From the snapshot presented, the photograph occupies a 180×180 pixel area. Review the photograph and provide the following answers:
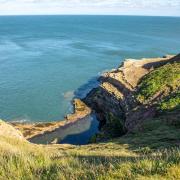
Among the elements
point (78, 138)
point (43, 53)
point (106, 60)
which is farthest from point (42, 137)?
point (43, 53)

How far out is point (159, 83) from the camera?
48.7 meters

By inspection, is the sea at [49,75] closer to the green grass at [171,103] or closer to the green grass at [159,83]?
the green grass at [159,83]

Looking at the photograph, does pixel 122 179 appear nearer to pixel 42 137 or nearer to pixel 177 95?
pixel 177 95

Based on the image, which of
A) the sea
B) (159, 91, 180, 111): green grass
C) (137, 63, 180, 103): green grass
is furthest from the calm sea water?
(159, 91, 180, 111): green grass

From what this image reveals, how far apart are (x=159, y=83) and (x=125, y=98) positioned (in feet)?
17.4

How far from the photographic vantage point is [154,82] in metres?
49.1

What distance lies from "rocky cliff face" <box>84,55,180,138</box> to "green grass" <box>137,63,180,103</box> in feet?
2.66

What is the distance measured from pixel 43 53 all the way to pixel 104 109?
6025 cm

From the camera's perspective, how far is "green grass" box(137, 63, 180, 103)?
46.7 metres

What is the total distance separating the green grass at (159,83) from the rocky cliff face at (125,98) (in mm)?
811

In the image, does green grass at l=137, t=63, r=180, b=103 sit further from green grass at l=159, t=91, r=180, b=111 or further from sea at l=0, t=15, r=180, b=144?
sea at l=0, t=15, r=180, b=144

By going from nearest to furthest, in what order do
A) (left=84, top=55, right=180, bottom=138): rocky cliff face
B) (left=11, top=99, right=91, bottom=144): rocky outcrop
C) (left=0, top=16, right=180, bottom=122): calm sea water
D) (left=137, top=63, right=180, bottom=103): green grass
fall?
(left=84, top=55, right=180, bottom=138): rocky cliff face, (left=137, top=63, right=180, bottom=103): green grass, (left=11, top=99, right=91, bottom=144): rocky outcrop, (left=0, top=16, right=180, bottom=122): calm sea water

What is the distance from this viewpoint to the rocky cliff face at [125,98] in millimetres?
43500

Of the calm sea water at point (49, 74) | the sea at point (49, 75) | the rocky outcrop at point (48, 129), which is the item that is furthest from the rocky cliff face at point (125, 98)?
the calm sea water at point (49, 74)
